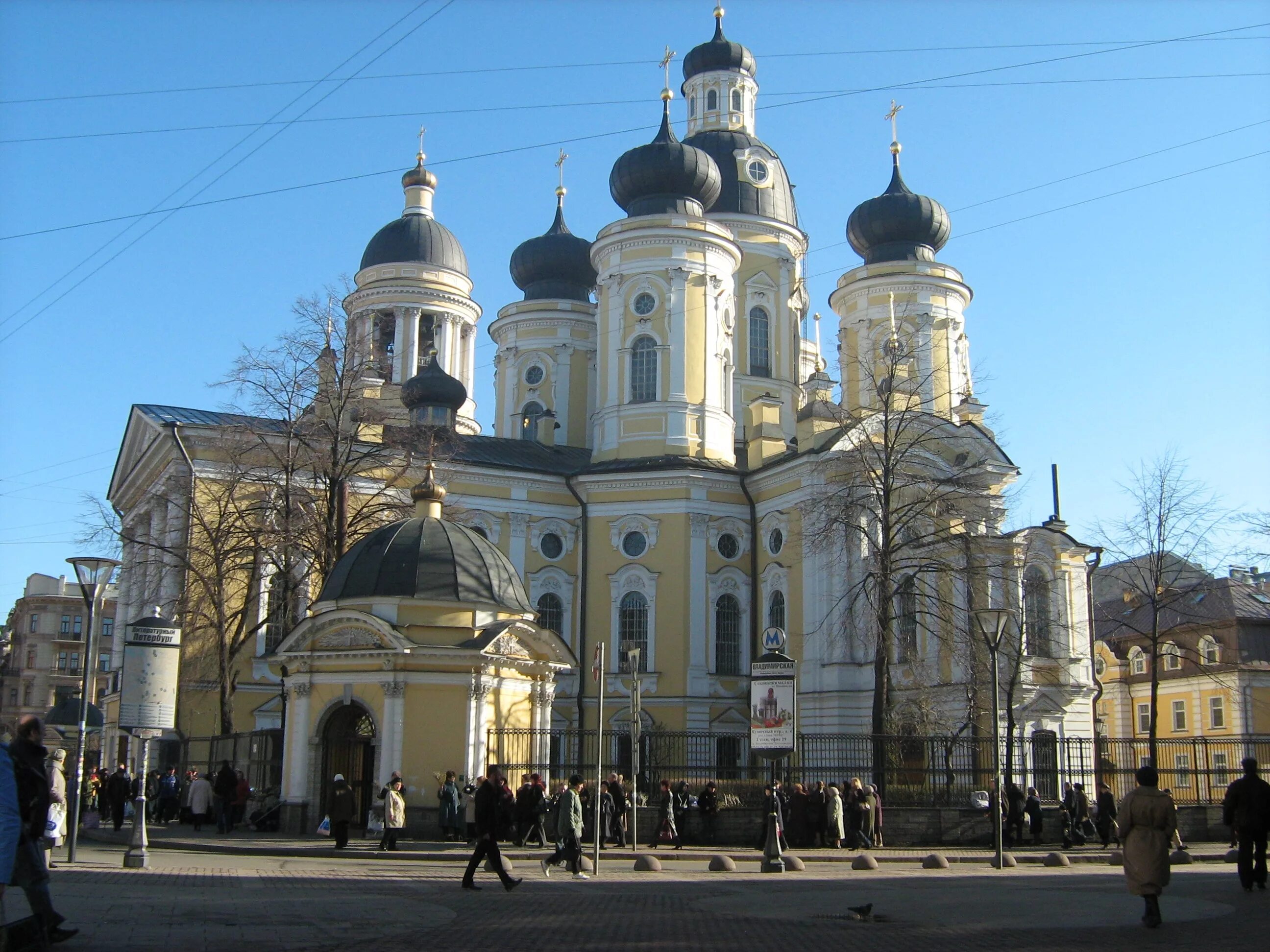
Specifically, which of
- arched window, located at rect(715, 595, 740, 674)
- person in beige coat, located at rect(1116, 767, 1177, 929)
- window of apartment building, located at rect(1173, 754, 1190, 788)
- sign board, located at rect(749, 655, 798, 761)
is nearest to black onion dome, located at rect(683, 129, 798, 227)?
arched window, located at rect(715, 595, 740, 674)

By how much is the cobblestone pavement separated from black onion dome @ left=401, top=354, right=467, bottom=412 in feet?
84.8

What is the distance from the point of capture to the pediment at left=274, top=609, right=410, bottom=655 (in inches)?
915

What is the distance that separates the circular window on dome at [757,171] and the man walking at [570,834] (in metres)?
34.4

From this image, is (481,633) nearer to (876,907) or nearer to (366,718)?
(366,718)

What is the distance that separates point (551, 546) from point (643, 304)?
8.11 meters

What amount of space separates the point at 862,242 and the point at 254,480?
2571 cm

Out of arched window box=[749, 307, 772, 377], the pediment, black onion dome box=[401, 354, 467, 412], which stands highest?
arched window box=[749, 307, 772, 377]

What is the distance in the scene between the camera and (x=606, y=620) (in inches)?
1618

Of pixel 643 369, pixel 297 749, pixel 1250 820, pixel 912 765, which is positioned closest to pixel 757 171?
pixel 643 369

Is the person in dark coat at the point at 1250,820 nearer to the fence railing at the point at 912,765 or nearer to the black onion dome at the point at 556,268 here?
the fence railing at the point at 912,765

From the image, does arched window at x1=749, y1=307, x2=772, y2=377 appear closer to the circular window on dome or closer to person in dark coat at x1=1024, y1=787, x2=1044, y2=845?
the circular window on dome

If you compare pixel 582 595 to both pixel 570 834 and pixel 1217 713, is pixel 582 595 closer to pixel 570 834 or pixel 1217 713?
pixel 1217 713

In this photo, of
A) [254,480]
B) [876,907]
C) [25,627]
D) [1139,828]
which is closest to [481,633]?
[254,480]

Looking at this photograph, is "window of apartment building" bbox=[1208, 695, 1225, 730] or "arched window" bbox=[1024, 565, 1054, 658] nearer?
"arched window" bbox=[1024, 565, 1054, 658]
